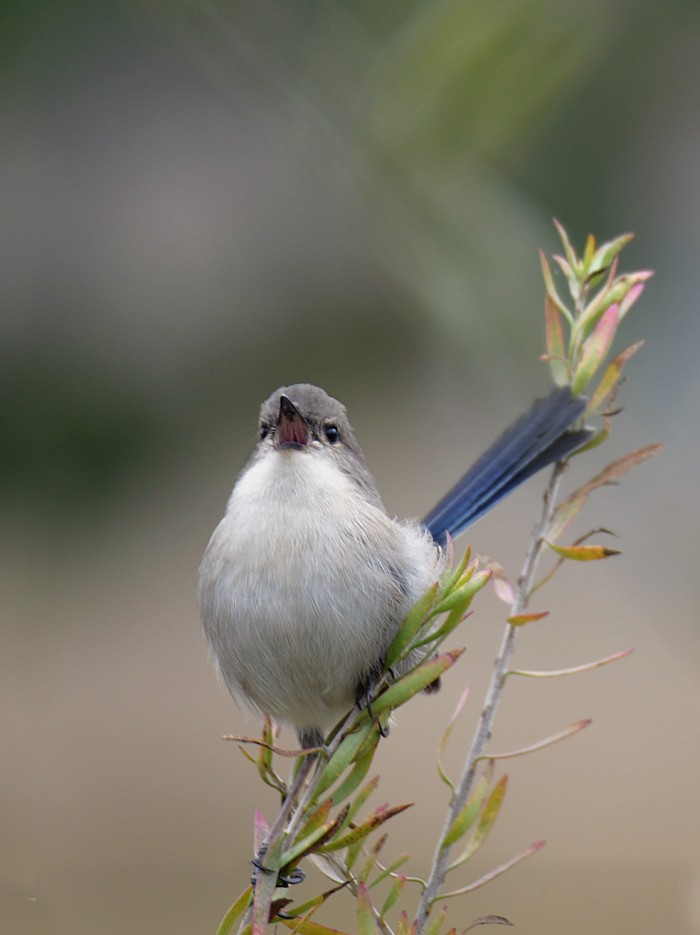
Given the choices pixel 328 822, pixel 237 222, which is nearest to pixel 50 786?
pixel 237 222

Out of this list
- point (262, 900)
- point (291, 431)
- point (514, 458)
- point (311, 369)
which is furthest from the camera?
point (311, 369)

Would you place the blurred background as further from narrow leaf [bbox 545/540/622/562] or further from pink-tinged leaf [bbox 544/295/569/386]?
narrow leaf [bbox 545/540/622/562]

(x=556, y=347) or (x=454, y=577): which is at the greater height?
(x=556, y=347)

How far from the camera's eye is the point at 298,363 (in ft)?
9.16

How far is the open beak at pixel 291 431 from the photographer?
1313 millimetres

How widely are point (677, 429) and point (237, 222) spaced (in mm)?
1483

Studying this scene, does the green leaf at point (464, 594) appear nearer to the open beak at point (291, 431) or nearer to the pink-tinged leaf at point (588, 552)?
the pink-tinged leaf at point (588, 552)

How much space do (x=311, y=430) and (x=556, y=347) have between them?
2.09 ft

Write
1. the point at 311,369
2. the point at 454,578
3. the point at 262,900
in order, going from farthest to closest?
the point at 311,369 → the point at 454,578 → the point at 262,900

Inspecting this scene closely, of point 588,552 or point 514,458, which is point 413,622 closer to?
point 588,552

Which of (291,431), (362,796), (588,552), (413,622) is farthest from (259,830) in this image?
(291,431)

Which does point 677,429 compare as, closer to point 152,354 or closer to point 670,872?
point 152,354

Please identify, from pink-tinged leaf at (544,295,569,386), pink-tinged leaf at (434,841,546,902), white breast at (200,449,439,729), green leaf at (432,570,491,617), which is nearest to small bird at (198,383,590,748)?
white breast at (200,449,439,729)

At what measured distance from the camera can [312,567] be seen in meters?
1.18
